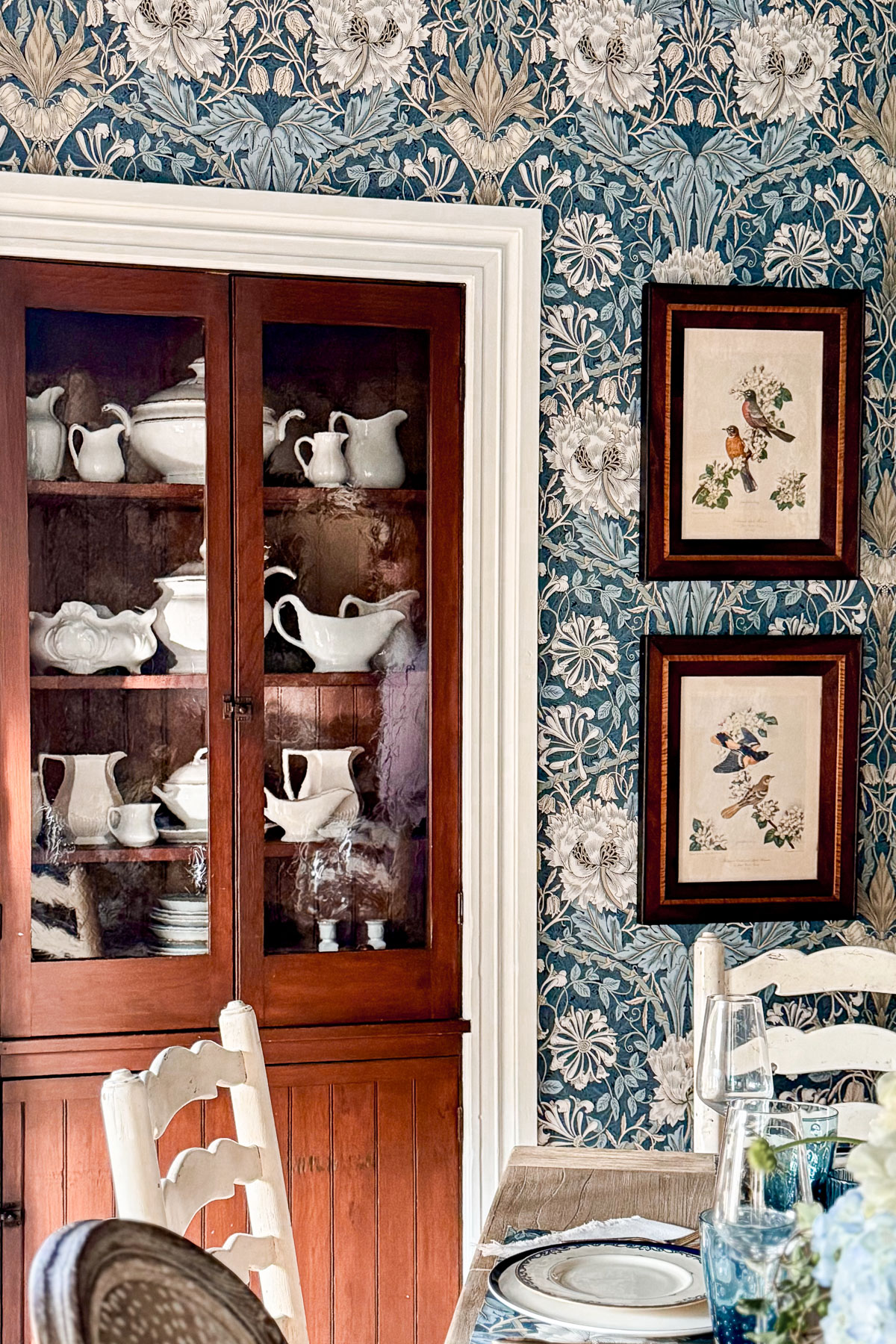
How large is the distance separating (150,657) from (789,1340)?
5.39 feet

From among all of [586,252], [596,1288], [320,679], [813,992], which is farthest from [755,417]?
[596,1288]

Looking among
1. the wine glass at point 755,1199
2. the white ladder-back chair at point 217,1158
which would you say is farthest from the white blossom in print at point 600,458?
the wine glass at point 755,1199

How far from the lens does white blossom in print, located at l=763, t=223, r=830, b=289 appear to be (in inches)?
93.6

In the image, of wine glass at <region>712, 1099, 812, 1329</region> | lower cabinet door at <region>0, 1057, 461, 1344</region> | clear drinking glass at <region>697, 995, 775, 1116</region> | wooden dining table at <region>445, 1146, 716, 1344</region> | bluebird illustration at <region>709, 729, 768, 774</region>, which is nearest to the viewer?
wine glass at <region>712, 1099, 812, 1329</region>

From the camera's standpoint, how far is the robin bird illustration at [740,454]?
236 cm

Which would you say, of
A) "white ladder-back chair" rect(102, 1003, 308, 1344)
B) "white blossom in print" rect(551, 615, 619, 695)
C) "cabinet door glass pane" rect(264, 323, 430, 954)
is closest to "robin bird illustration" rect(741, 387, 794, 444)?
"white blossom in print" rect(551, 615, 619, 695)

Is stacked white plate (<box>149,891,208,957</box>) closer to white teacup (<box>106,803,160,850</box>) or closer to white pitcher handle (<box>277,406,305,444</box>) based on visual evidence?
white teacup (<box>106,803,160,850</box>)

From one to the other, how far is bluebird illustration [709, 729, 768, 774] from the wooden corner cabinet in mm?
470

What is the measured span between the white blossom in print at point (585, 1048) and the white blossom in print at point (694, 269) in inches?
50.9

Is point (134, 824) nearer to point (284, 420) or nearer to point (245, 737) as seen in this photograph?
point (245, 737)

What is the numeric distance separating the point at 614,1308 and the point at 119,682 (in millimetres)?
1341

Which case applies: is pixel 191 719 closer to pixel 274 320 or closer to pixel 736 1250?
pixel 274 320

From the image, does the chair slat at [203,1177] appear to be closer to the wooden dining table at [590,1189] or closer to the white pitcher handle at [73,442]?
the wooden dining table at [590,1189]

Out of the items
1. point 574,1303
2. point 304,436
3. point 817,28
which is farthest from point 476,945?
point 817,28
